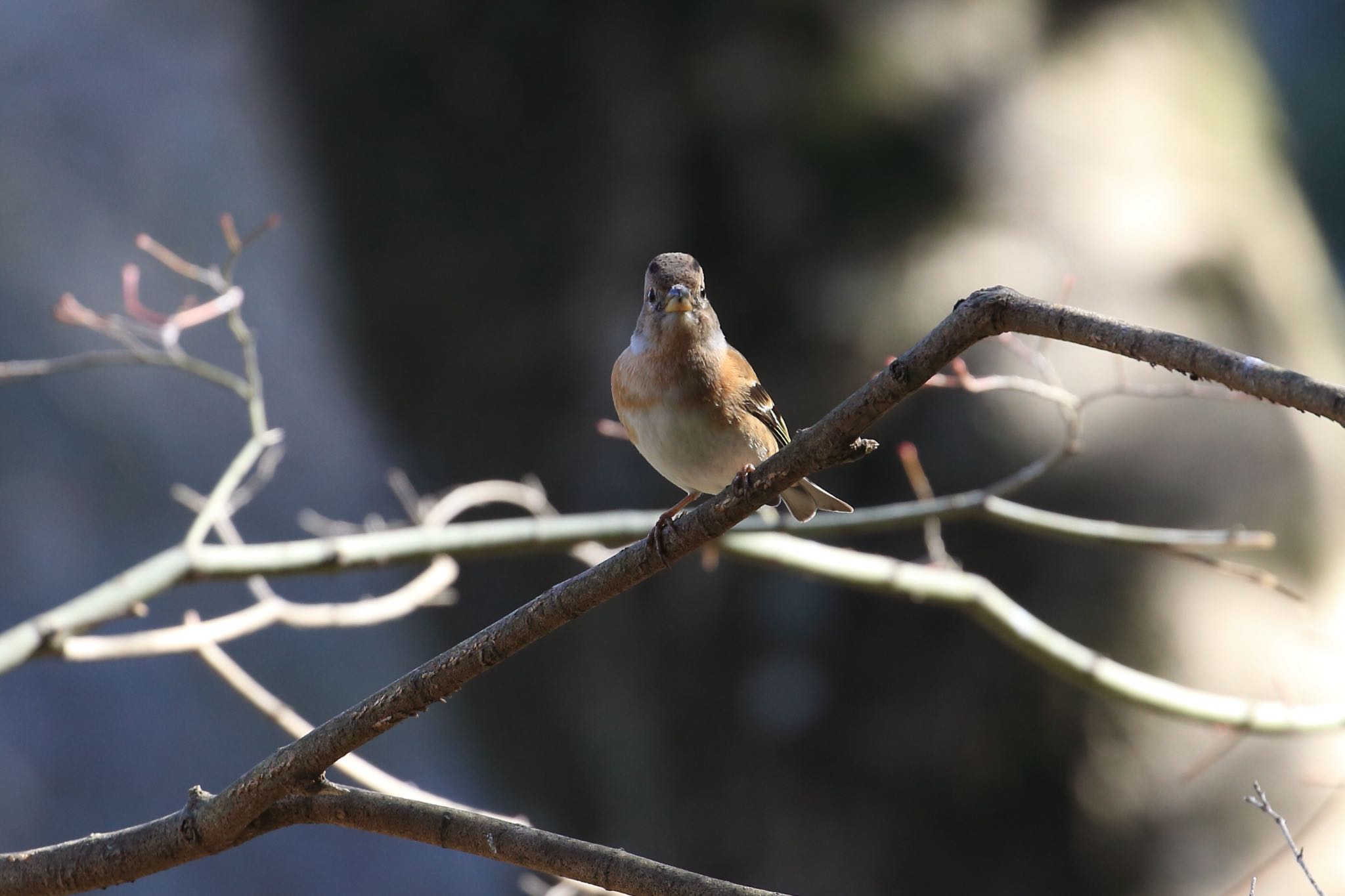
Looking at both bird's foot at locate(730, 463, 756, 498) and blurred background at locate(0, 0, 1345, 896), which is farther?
blurred background at locate(0, 0, 1345, 896)

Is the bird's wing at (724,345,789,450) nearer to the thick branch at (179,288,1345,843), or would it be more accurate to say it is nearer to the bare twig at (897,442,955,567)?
the bare twig at (897,442,955,567)

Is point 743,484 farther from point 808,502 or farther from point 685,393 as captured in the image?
point 808,502

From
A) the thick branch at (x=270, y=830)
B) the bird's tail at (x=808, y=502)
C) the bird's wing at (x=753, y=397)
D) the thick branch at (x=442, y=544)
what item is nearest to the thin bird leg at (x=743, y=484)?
the thick branch at (x=270, y=830)

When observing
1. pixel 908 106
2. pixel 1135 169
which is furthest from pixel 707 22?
pixel 1135 169

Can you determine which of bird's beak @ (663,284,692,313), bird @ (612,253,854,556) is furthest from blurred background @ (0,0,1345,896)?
bird's beak @ (663,284,692,313)

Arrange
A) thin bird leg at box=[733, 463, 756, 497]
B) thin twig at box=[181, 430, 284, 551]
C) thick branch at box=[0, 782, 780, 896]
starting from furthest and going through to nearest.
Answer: thin twig at box=[181, 430, 284, 551] → thick branch at box=[0, 782, 780, 896] → thin bird leg at box=[733, 463, 756, 497]

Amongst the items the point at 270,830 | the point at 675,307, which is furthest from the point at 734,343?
the point at 270,830

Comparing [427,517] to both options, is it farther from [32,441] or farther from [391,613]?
[32,441]
